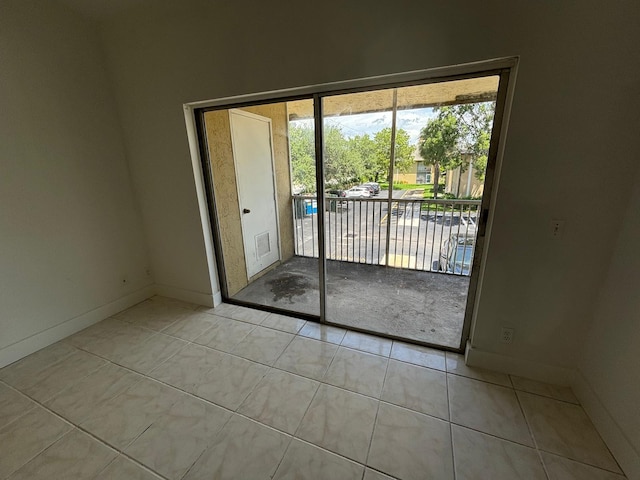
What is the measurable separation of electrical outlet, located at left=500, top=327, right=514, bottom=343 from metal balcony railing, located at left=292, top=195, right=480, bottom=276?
1.72m

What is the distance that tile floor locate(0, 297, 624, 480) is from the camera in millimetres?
1159

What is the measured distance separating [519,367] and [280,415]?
1.54 metres

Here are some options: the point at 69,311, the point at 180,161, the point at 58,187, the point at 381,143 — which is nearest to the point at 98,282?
the point at 69,311

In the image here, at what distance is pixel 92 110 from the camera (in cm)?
215

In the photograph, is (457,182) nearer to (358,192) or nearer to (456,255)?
(456,255)

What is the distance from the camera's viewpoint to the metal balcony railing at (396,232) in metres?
3.31

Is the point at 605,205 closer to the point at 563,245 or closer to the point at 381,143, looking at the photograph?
the point at 563,245

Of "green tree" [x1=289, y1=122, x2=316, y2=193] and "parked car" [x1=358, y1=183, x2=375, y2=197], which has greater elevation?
"green tree" [x1=289, y1=122, x2=316, y2=193]

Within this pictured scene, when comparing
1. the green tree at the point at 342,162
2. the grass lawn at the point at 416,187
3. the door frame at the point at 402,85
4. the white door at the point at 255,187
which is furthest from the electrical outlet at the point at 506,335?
the white door at the point at 255,187

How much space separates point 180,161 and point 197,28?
99cm

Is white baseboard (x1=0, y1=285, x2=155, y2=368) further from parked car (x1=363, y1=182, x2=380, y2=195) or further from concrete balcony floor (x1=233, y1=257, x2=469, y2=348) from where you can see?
parked car (x1=363, y1=182, x2=380, y2=195)

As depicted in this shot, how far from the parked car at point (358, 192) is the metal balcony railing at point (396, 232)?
0.25 ft

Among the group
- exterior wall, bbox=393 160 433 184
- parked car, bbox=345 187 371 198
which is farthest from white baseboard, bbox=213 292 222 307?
exterior wall, bbox=393 160 433 184

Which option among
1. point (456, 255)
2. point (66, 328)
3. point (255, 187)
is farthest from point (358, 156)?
point (66, 328)
